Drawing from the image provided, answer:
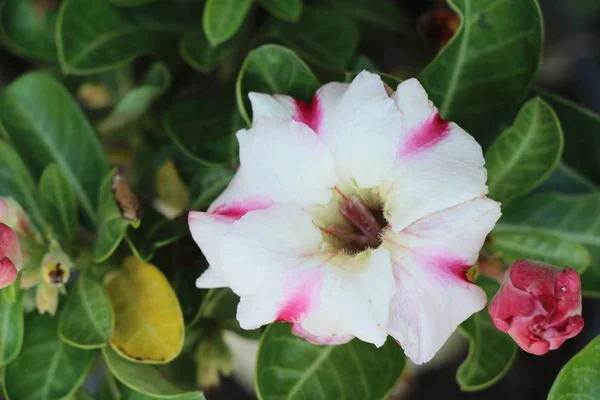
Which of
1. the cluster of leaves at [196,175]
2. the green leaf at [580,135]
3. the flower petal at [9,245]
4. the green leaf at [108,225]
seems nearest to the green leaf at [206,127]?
the cluster of leaves at [196,175]

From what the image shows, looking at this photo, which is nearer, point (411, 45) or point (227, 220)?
point (227, 220)

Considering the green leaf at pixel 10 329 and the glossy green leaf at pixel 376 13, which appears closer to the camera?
the green leaf at pixel 10 329

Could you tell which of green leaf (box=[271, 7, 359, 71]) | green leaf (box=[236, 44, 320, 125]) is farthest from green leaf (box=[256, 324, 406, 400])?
green leaf (box=[271, 7, 359, 71])

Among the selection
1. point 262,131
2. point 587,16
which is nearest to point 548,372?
point 587,16

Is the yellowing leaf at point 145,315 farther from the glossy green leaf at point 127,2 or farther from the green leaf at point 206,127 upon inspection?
the glossy green leaf at point 127,2

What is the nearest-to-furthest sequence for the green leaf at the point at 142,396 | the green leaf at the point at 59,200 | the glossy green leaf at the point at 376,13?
the green leaf at the point at 142,396 → the green leaf at the point at 59,200 → the glossy green leaf at the point at 376,13

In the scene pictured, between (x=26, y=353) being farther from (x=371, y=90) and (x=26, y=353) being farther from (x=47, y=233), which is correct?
(x=371, y=90)

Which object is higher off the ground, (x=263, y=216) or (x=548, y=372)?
(x=263, y=216)
